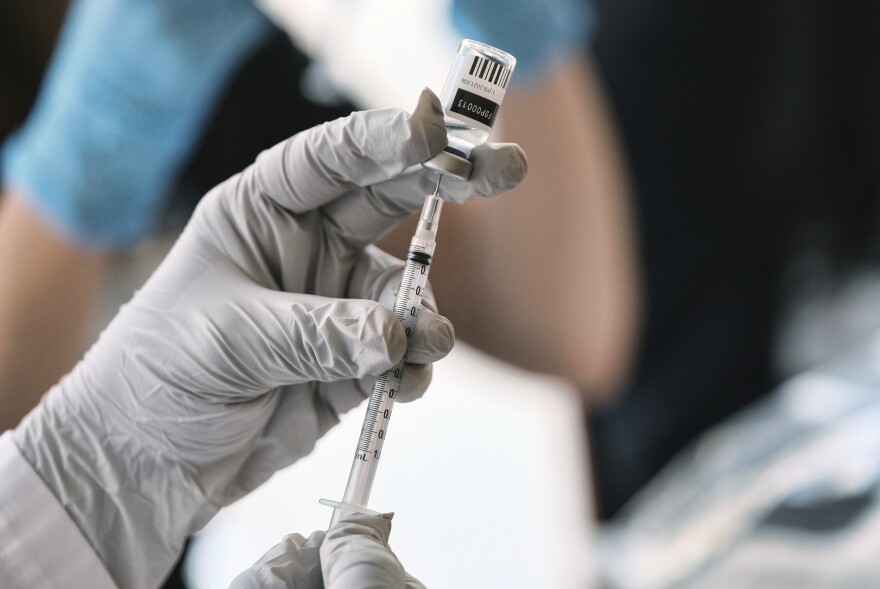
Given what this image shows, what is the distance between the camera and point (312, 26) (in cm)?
126

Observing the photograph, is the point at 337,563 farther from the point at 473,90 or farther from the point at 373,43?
the point at 373,43

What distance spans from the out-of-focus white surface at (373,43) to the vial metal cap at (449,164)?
577mm

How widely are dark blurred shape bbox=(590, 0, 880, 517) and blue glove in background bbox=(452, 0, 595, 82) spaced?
5cm

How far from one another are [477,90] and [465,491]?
2.63 ft

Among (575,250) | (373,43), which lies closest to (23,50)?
(373,43)

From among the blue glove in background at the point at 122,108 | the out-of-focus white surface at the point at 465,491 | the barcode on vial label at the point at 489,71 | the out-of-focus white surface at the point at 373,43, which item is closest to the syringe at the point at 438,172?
the barcode on vial label at the point at 489,71

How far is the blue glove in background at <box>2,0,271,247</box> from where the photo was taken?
3.96ft

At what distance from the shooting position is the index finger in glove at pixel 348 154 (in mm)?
693

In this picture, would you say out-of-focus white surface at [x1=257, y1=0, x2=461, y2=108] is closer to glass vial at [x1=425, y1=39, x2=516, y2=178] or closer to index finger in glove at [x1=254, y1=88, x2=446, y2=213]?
index finger in glove at [x1=254, y1=88, x2=446, y2=213]

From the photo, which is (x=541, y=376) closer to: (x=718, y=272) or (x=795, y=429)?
(x=718, y=272)

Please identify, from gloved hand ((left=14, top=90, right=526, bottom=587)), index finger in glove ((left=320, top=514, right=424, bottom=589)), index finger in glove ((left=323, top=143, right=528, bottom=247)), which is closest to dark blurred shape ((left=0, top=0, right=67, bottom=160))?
gloved hand ((left=14, top=90, right=526, bottom=587))

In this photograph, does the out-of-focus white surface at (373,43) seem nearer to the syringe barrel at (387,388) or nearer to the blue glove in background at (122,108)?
the blue glove in background at (122,108)

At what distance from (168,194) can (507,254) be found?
0.65 m

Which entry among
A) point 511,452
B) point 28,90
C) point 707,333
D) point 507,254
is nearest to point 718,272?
point 707,333
